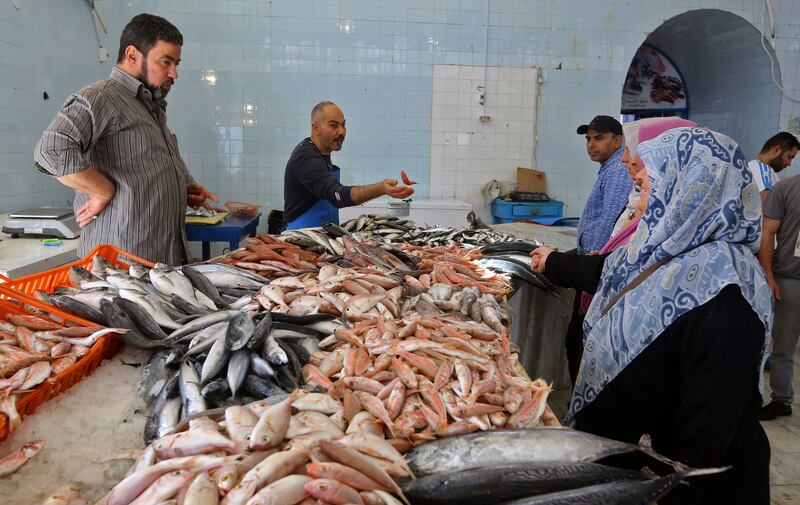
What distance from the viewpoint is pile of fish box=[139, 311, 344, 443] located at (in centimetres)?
158

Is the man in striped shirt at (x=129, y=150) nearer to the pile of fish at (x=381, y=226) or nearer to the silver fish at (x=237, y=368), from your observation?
the pile of fish at (x=381, y=226)

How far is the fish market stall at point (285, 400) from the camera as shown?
119 centimetres

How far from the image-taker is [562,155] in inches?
325

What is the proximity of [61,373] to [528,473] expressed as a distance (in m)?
1.43

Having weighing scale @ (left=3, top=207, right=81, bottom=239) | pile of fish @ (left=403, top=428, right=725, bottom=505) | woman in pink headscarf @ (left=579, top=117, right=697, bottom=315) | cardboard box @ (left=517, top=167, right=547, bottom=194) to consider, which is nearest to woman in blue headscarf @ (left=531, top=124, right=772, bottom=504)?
woman in pink headscarf @ (left=579, top=117, right=697, bottom=315)

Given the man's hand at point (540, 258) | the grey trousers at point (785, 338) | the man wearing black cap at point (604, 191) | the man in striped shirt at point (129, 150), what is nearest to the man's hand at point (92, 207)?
the man in striped shirt at point (129, 150)

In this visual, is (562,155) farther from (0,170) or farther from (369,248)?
(0,170)

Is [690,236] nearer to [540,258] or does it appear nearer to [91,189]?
[540,258]

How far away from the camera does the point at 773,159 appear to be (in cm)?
522

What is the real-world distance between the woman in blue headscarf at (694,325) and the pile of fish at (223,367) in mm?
1251

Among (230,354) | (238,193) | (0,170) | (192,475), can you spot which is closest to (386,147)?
(238,193)

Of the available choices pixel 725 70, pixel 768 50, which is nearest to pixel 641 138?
pixel 768 50

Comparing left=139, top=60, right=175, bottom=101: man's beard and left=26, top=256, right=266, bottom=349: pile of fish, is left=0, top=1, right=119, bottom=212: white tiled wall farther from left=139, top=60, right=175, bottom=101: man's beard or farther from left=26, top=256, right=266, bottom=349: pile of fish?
left=26, top=256, right=266, bottom=349: pile of fish

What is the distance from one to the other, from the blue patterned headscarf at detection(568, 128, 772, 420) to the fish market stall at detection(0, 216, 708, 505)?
1.84 ft
